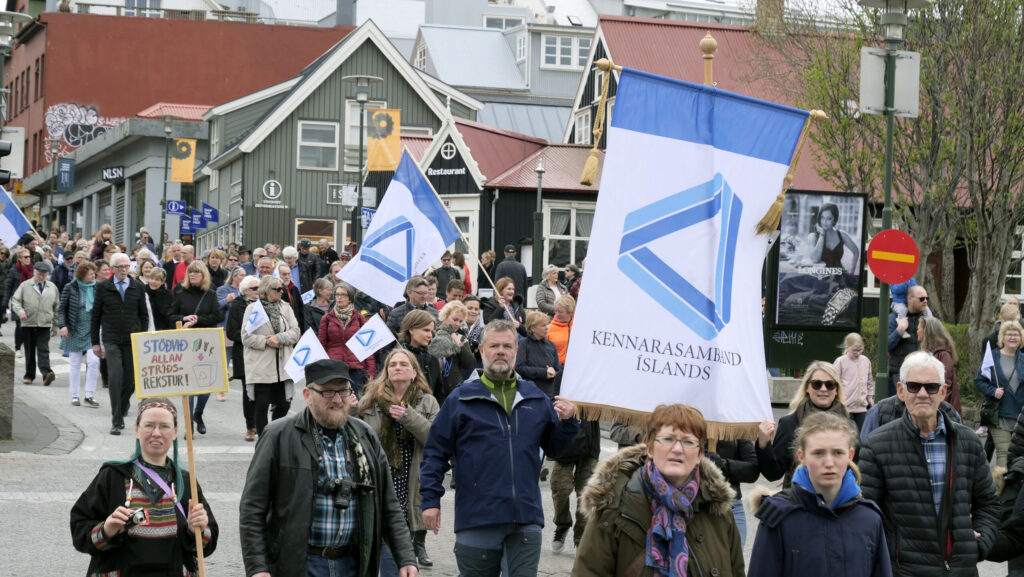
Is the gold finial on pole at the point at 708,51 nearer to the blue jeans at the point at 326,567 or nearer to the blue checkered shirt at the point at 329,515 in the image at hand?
the blue checkered shirt at the point at 329,515

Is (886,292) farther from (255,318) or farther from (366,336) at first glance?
(255,318)

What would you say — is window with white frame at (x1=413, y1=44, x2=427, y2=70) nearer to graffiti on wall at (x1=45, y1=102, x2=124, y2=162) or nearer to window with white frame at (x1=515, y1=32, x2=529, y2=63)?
window with white frame at (x1=515, y1=32, x2=529, y2=63)

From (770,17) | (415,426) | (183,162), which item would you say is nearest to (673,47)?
(770,17)

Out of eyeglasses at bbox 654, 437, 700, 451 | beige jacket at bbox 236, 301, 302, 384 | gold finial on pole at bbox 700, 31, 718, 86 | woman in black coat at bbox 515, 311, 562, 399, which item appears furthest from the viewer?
beige jacket at bbox 236, 301, 302, 384

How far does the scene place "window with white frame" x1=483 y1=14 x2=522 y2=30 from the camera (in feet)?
242

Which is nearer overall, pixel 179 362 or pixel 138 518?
pixel 138 518

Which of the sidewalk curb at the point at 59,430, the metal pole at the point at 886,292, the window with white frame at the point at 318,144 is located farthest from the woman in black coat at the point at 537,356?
the window with white frame at the point at 318,144

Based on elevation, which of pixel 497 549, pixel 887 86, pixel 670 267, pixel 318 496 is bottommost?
pixel 497 549

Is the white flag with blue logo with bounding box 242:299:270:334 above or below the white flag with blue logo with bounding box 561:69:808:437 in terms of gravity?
below

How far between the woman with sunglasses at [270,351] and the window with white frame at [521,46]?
164 feet

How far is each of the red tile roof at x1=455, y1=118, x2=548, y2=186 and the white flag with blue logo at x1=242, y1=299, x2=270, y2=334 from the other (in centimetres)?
2453

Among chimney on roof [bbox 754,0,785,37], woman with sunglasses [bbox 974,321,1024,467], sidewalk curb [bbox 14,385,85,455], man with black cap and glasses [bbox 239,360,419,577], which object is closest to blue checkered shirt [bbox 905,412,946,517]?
man with black cap and glasses [bbox 239,360,419,577]

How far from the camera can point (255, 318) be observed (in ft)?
51.4

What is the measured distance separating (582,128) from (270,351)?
3026 cm
